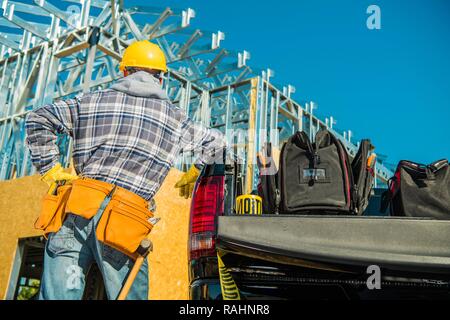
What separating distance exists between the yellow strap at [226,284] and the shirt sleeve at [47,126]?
3.83 feet

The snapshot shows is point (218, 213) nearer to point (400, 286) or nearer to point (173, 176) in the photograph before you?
point (400, 286)

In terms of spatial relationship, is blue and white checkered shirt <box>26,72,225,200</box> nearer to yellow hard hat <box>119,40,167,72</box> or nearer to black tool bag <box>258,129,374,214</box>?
yellow hard hat <box>119,40,167,72</box>

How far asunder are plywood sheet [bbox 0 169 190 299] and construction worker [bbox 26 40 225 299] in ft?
11.7

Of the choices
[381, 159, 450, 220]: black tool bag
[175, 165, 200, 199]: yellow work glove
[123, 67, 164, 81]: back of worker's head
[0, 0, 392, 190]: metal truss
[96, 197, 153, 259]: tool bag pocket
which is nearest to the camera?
[381, 159, 450, 220]: black tool bag

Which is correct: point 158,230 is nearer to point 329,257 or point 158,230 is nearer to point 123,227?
point 123,227

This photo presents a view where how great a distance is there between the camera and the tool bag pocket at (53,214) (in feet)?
7.03

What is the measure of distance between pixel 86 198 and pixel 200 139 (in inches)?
27.3

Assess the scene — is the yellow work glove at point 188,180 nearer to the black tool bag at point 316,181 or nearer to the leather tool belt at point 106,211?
the leather tool belt at point 106,211

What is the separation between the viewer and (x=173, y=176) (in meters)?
6.83

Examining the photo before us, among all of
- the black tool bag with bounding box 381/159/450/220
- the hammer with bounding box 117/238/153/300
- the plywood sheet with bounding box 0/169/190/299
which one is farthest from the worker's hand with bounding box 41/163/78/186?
the plywood sheet with bounding box 0/169/190/299

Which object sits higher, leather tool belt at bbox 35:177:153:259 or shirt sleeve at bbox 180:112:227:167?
shirt sleeve at bbox 180:112:227:167

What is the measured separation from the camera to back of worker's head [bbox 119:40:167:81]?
2.69 meters
